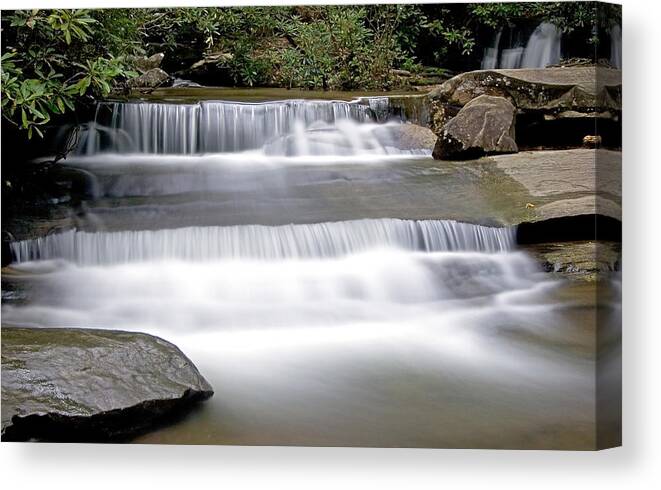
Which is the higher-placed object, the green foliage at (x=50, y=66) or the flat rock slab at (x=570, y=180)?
the green foliage at (x=50, y=66)

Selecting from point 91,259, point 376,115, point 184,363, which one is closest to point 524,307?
point 376,115

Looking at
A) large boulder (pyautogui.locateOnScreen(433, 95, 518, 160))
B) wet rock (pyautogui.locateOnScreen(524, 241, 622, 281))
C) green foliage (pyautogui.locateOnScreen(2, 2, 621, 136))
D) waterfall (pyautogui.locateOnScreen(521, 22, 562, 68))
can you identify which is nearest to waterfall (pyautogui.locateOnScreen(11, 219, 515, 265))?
wet rock (pyautogui.locateOnScreen(524, 241, 622, 281))

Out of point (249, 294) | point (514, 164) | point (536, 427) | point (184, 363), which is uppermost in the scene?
point (514, 164)

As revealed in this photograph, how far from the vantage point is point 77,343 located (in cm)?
402

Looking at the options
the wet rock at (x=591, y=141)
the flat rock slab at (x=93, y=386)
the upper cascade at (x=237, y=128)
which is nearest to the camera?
the wet rock at (x=591, y=141)

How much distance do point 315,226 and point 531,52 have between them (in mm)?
1131

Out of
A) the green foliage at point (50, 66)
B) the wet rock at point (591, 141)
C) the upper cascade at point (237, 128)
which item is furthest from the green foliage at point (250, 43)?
the wet rock at point (591, 141)

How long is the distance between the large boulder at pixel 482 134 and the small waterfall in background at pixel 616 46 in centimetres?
44

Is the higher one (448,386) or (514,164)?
(514,164)

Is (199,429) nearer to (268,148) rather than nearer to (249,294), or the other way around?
(249,294)

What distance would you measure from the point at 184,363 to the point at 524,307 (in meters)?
1.40

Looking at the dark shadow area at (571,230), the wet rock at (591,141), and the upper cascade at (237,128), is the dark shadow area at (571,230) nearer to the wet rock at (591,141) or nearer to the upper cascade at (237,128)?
the wet rock at (591,141)

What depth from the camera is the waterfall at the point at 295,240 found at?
4.00m

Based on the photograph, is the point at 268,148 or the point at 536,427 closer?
the point at 536,427
